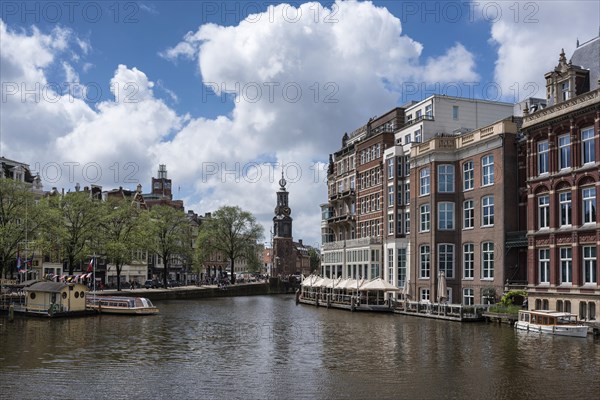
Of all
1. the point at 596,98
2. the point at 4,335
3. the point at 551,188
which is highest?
the point at 596,98

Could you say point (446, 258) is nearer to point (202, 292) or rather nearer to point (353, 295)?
point (353, 295)

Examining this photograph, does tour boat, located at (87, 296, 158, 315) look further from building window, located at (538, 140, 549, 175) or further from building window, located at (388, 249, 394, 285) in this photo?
building window, located at (538, 140, 549, 175)

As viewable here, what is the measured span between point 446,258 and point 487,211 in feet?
24.5

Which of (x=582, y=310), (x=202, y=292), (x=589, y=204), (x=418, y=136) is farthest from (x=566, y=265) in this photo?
(x=202, y=292)

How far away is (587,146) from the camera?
52.2 meters

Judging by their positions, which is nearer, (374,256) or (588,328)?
(588,328)

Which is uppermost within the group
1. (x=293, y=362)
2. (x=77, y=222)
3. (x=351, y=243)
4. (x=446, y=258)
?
(x=77, y=222)

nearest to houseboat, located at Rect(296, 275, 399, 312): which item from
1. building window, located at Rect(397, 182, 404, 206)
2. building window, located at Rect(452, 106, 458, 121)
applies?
building window, located at Rect(397, 182, 404, 206)

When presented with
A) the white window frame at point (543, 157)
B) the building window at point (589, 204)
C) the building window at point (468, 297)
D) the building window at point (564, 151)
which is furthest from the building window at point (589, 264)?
the building window at point (468, 297)

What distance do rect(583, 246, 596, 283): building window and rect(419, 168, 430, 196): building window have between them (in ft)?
77.7

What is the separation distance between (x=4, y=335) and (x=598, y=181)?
45231mm

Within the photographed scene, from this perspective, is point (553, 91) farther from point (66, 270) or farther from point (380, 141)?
point (66, 270)

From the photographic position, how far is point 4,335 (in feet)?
159

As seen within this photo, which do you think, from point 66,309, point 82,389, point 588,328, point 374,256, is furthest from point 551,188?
point 66,309
